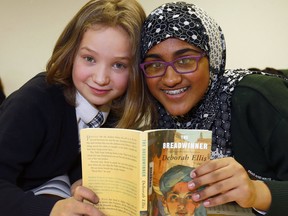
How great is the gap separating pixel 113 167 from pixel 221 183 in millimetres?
265

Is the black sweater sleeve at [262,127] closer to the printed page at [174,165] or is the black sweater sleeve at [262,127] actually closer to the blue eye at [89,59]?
the printed page at [174,165]

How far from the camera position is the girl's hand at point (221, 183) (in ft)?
2.59

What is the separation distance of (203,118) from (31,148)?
0.58 meters

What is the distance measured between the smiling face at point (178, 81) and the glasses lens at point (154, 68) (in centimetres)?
2

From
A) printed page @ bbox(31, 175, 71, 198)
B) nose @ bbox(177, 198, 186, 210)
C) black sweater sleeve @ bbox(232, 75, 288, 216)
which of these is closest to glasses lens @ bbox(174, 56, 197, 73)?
black sweater sleeve @ bbox(232, 75, 288, 216)

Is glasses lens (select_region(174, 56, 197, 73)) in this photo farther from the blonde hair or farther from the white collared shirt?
the white collared shirt

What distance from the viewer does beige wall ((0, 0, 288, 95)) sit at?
234 cm

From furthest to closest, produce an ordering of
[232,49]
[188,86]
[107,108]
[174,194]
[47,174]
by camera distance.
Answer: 1. [232,49]
2. [107,108]
3. [47,174]
4. [188,86]
5. [174,194]

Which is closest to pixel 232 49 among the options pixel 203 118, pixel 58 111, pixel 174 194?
pixel 203 118

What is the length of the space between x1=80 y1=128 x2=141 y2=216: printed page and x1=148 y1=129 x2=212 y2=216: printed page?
0.04m

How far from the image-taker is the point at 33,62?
2.53 metres

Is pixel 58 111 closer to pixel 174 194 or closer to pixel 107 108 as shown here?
pixel 107 108

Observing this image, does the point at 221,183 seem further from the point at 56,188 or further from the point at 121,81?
the point at 56,188

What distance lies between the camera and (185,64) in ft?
3.43
